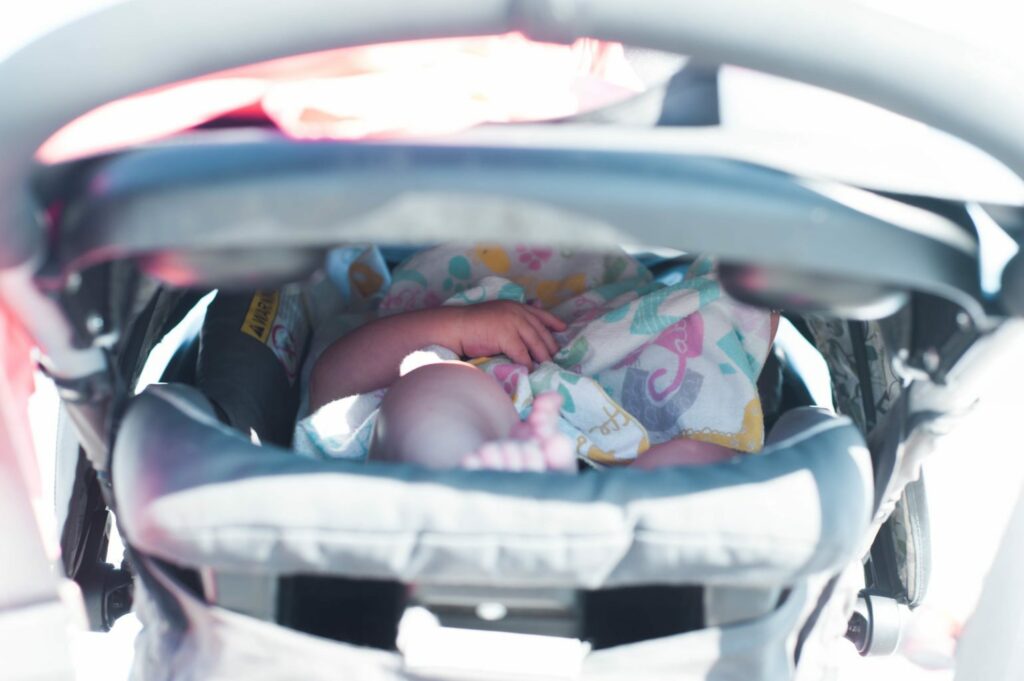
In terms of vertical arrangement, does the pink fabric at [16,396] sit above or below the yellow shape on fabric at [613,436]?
above

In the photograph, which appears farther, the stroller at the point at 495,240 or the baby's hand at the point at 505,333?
the baby's hand at the point at 505,333

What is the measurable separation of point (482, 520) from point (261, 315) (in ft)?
1.69

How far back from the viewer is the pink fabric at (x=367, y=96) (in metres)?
0.55

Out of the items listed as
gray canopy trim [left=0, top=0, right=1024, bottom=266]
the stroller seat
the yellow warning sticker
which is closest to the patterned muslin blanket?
the yellow warning sticker

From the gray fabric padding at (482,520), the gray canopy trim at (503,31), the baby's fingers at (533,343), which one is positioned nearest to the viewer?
the gray canopy trim at (503,31)

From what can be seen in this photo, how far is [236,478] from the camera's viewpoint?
66 cm

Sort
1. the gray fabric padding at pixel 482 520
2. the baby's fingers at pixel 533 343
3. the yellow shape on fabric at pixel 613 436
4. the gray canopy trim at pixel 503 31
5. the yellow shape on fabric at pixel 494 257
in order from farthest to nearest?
1. the yellow shape on fabric at pixel 494 257
2. the baby's fingers at pixel 533 343
3. the yellow shape on fabric at pixel 613 436
4. the gray fabric padding at pixel 482 520
5. the gray canopy trim at pixel 503 31

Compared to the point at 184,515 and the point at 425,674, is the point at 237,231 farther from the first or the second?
the point at 425,674

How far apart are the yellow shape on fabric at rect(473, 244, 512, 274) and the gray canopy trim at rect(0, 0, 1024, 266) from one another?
26.6 inches

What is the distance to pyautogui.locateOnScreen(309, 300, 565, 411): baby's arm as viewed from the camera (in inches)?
39.6

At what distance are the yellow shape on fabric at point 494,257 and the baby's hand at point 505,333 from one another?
0.12 meters

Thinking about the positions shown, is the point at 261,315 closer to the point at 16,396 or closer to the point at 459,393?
the point at 459,393

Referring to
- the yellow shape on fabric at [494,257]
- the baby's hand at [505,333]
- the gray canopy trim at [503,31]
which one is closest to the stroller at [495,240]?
the gray canopy trim at [503,31]

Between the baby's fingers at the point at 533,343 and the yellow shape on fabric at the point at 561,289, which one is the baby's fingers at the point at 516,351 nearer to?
the baby's fingers at the point at 533,343
